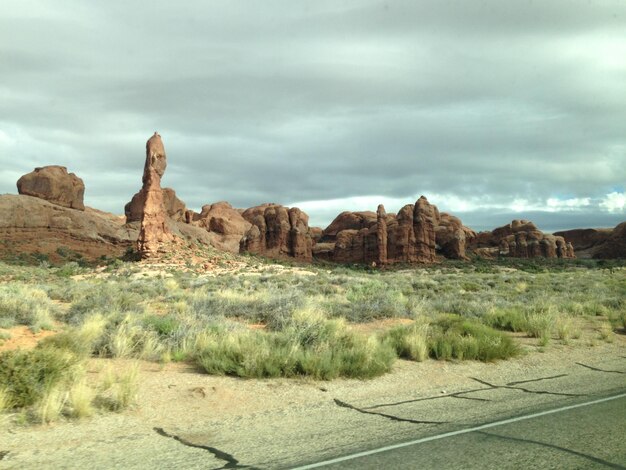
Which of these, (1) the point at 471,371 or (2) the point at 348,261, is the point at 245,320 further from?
(2) the point at 348,261

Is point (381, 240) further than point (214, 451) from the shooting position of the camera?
Yes

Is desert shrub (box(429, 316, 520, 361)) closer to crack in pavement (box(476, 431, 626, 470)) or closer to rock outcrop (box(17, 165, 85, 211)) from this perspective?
crack in pavement (box(476, 431, 626, 470))

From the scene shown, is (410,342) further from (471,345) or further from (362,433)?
(362,433)

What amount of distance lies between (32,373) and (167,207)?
74711 millimetres

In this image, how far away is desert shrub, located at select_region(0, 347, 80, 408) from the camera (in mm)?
7543

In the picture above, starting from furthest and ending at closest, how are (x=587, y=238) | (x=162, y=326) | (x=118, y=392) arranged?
1. (x=587, y=238)
2. (x=162, y=326)
3. (x=118, y=392)

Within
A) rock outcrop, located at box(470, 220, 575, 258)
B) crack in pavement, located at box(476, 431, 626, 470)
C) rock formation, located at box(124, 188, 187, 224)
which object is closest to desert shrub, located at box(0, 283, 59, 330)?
crack in pavement, located at box(476, 431, 626, 470)

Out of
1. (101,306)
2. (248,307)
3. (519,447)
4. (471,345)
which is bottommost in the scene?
(519,447)

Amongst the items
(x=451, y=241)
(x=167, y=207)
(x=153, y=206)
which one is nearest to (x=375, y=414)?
(x=153, y=206)

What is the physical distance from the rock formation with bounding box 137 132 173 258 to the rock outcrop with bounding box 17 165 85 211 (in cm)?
2090

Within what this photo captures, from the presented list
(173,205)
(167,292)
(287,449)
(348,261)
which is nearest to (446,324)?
(287,449)

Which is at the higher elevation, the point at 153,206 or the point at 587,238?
the point at 587,238

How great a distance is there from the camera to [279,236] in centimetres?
8688

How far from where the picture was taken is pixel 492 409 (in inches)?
317
